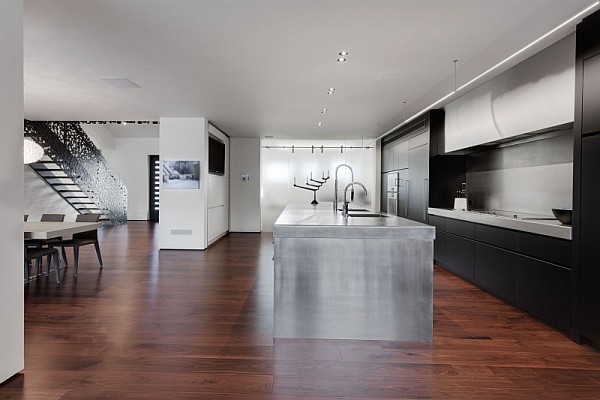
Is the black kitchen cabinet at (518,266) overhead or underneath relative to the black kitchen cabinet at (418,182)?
underneath

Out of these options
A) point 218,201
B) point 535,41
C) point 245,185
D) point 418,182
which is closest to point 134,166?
point 245,185

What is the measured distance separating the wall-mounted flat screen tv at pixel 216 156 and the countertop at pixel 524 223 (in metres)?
5.21

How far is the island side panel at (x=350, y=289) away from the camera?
321 cm

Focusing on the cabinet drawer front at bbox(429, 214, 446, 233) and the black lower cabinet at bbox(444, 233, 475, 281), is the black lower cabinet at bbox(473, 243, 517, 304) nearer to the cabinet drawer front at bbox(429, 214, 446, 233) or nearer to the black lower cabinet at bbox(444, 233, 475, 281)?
the black lower cabinet at bbox(444, 233, 475, 281)

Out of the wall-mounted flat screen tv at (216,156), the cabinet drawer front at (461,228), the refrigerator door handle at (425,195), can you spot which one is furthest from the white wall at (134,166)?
the cabinet drawer front at (461,228)

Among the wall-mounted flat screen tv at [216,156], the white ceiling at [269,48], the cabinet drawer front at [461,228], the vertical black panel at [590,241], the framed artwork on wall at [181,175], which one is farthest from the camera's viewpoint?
the wall-mounted flat screen tv at [216,156]

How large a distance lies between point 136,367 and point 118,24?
286cm

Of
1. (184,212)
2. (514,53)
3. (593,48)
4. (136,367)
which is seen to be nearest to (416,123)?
(514,53)

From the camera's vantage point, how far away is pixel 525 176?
4.93 m

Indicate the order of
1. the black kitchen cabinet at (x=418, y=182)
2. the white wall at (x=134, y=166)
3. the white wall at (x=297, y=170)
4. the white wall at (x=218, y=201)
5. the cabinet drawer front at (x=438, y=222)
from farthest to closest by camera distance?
the white wall at (x=134, y=166) → the white wall at (x=297, y=170) → the white wall at (x=218, y=201) → the black kitchen cabinet at (x=418, y=182) → the cabinet drawer front at (x=438, y=222)

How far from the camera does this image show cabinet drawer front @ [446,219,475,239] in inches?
197

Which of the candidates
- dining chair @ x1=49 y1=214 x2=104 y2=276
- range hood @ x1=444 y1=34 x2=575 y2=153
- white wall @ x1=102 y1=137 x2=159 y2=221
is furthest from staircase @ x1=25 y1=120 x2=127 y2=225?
range hood @ x1=444 y1=34 x2=575 y2=153

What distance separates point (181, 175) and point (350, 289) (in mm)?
5520

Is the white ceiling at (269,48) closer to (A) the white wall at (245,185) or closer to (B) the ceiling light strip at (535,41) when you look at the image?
(B) the ceiling light strip at (535,41)
